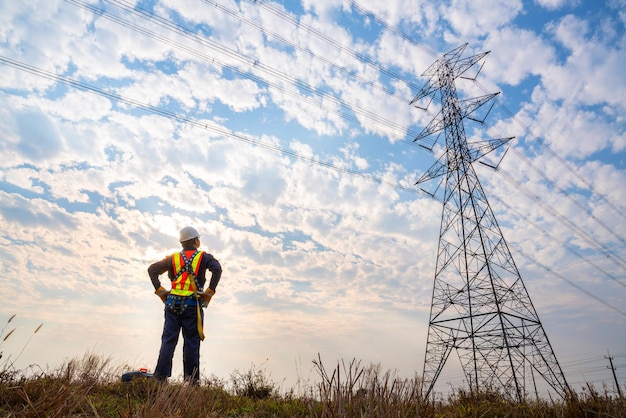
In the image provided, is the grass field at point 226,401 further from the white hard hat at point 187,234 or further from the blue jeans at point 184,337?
the white hard hat at point 187,234

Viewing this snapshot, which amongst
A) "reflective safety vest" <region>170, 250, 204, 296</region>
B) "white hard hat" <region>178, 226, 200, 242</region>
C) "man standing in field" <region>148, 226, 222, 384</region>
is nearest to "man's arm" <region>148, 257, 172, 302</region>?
"man standing in field" <region>148, 226, 222, 384</region>

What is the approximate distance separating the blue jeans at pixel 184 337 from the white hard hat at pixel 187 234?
120 cm

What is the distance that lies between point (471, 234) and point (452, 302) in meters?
3.49

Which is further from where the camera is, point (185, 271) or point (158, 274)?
point (158, 274)

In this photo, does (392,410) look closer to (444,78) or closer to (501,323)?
(501,323)

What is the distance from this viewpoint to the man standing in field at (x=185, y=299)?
6324mm

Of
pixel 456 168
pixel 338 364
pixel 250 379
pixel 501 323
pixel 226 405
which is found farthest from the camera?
pixel 456 168

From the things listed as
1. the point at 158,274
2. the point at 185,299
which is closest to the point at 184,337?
the point at 185,299

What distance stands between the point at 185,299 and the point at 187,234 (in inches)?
46.5

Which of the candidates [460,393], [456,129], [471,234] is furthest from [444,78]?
[460,393]

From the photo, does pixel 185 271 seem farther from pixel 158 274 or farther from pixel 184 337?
pixel 184 337

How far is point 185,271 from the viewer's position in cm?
659

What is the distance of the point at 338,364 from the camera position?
2373 mm

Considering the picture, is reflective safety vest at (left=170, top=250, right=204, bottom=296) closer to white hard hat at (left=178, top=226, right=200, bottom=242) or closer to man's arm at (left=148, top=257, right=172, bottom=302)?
man's arm at (left=148, top=257, right=172, bottom=302)
